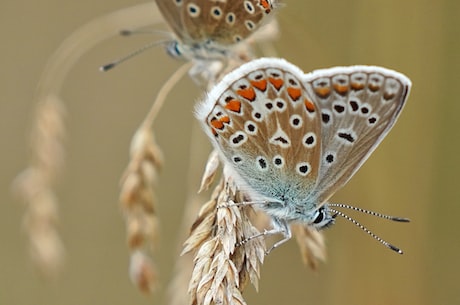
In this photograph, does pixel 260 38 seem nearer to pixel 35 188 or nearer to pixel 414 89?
pixel 414 89

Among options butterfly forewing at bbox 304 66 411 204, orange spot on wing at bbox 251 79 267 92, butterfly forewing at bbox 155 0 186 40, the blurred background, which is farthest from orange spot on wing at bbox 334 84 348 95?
butterfly forewing at bbox 155 0 186 40


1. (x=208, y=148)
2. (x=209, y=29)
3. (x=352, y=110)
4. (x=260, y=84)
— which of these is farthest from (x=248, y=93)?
(x=208, y=148)

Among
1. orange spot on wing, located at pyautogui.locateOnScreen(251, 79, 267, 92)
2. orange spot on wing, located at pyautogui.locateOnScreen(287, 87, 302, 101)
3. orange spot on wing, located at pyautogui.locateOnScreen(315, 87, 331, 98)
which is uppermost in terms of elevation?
orange spot on wing, located at pyautogui.locateOnScreen(251, 79, 267, 92)

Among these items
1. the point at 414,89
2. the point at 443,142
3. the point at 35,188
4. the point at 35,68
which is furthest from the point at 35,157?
the point at 35,68

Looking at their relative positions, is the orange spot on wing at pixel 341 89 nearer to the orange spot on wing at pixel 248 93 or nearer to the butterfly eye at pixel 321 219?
the orange spot on wing at pixel 248 93

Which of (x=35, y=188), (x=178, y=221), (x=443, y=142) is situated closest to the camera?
(x=35, y=188)

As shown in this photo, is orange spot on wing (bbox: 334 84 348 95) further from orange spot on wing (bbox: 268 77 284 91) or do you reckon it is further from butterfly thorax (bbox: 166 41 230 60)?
butterfly thorax (bbox: 166 41 230 60)

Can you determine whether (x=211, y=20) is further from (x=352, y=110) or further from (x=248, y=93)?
(x=352, y=110)
